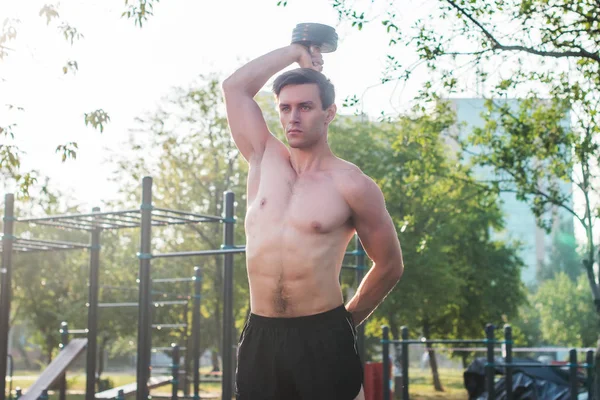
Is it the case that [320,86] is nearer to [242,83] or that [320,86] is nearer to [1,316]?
[242,83]

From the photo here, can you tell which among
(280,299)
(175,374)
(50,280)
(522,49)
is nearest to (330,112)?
(280,299)

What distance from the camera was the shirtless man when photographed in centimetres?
326

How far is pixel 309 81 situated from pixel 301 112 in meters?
0.13

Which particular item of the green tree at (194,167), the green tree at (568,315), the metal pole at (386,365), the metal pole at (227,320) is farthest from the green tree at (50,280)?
the green tree at (568,315)

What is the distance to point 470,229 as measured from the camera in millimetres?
31453

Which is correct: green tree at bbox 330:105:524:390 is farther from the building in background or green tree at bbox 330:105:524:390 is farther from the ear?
the building in background

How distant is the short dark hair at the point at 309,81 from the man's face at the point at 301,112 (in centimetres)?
2

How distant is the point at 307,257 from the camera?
10.8 feet

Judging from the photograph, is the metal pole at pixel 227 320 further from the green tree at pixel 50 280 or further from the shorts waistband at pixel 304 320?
the green tree at pixel 50 280

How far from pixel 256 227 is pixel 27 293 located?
32722 mm

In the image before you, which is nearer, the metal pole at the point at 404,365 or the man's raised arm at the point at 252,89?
the man's raised arm at the point at 252,89

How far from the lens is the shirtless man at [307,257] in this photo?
10.7 ft

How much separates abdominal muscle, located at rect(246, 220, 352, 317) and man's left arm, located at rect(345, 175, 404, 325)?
0.11 metres

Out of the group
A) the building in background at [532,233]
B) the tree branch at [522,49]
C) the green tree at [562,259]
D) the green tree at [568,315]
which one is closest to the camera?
the tree branch at [522,49]
